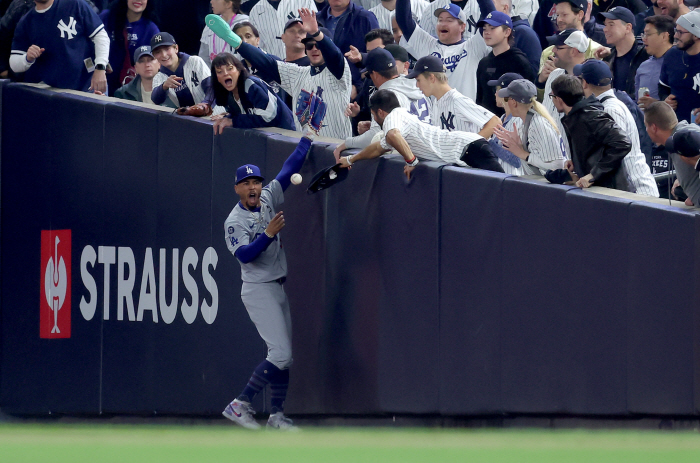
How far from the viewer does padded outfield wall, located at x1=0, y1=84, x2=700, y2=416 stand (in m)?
7.16

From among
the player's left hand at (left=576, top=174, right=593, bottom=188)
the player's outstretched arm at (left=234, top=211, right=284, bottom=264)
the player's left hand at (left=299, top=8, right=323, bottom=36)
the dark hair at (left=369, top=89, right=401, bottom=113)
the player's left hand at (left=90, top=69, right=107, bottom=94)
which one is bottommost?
the player's outstretched arm at (left=234, top=211, right=284, bottom=264)

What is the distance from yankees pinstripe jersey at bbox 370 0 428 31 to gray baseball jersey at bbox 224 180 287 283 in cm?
320

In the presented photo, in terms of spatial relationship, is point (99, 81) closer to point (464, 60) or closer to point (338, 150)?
point (338, 150)

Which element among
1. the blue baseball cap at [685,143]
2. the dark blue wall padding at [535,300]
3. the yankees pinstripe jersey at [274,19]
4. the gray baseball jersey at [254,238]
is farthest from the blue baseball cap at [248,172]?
the blue baseball cap at [685,143]

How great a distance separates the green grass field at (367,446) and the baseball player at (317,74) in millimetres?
2682

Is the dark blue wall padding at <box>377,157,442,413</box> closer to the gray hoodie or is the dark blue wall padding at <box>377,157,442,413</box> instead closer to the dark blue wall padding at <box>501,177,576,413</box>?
the gray hoodie

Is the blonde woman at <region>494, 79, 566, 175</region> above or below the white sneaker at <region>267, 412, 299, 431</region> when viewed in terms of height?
above

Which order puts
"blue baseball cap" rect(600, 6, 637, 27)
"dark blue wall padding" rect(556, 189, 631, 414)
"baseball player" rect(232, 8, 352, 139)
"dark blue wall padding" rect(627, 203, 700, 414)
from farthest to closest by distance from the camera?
"blue baseball cap" rect(600, 6, 637, 27)
"baseball player" rect(232, 8, 352, 139)
"dark blue wall padding" rect(556, 189, 631, 414)
"dark blue wall padding" rect(627, 203, 700, 414)

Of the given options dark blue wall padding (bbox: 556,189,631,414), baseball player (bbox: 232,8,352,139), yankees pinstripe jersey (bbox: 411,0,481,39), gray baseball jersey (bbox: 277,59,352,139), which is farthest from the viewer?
yankees pinstripe jersey (bbox: 411,0,481,39)

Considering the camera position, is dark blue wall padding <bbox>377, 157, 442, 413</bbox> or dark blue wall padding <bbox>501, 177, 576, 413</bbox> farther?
dark blue wall padding <bbox>377, 157, 442, 413</bbox>

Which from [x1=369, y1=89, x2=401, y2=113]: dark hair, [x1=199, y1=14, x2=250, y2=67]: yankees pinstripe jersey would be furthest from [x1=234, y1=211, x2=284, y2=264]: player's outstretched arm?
[x1=199, y1=14, x2=250, y2=67]: yankees pinstripe jersey

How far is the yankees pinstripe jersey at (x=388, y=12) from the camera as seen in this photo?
11.3 metres

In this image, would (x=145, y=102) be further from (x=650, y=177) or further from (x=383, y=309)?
(x=650, y=177)

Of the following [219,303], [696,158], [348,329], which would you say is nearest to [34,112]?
[219,303]
